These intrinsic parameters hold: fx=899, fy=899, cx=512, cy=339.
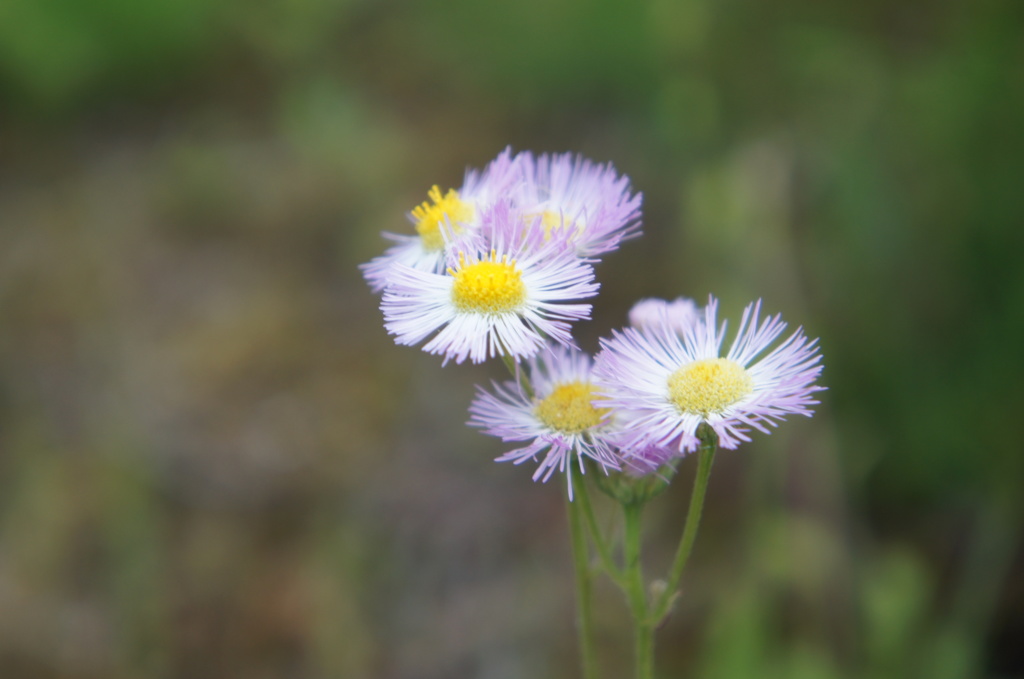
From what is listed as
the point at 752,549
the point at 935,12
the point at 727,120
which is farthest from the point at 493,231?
the point at 935,12

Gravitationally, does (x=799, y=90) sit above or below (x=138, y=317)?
above

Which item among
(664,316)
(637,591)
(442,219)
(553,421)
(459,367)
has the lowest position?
(637,591)

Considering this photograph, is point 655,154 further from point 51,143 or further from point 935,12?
point 51,143

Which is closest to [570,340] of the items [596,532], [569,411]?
[569,411]

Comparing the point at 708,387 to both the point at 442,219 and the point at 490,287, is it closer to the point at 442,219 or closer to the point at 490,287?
the point at 490,287

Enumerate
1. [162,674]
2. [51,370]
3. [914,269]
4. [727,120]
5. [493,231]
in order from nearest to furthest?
[493,231] → [162,674] → [914,269] → [51,370] → [727,120]

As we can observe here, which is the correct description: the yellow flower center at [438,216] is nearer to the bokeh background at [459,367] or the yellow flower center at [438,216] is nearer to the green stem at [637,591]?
the green stem at [637,591]
